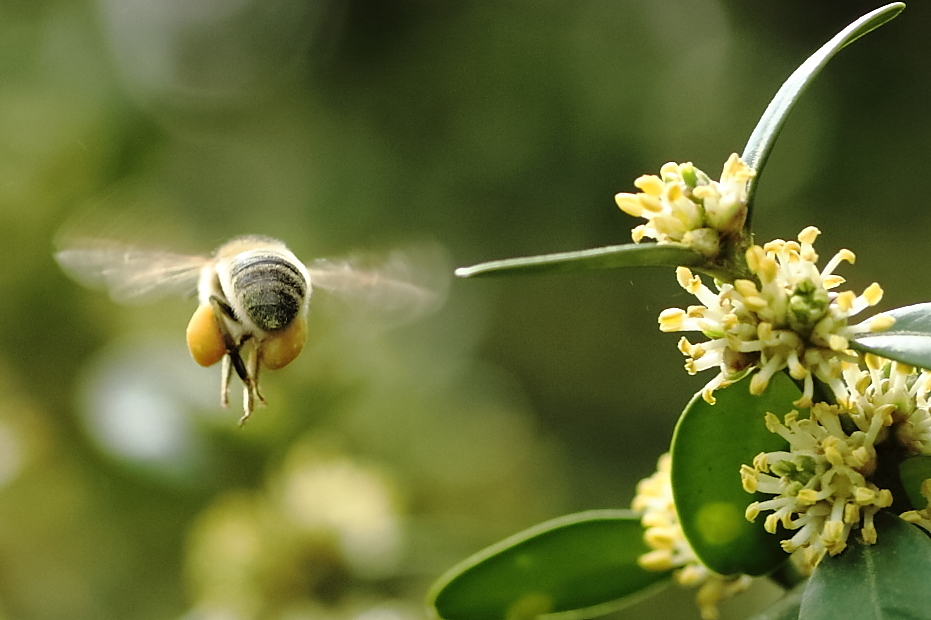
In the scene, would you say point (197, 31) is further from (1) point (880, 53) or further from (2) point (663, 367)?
(1) point (880, 53)

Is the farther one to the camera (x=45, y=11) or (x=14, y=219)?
(x=45, y=11)

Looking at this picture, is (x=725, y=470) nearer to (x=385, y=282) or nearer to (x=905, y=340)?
(x=905, y=340)

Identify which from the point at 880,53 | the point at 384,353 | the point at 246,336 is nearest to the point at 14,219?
the point at 384,353

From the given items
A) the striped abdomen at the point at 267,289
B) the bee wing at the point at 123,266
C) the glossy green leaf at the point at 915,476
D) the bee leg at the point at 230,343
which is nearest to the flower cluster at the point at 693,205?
the glossy green leaf at the point at 915,476

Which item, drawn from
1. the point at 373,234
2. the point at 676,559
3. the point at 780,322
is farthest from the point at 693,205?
the point at 373,234

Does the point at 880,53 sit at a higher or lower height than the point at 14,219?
higher

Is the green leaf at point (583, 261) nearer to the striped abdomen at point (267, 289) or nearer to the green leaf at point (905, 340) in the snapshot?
the green leaf at point (905, 340)
